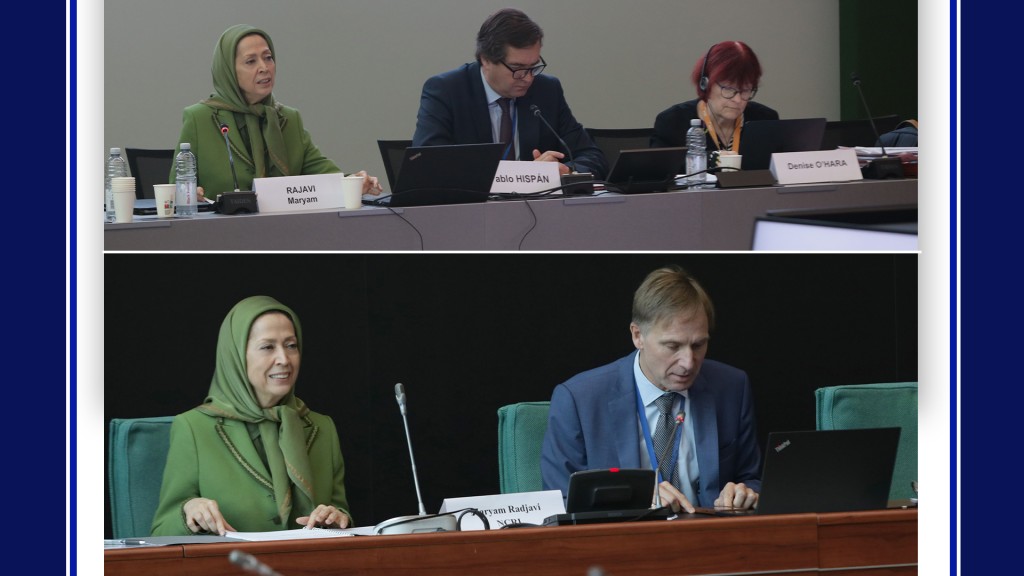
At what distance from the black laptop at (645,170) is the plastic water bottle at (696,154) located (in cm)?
10

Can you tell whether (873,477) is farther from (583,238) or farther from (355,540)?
(583,238)

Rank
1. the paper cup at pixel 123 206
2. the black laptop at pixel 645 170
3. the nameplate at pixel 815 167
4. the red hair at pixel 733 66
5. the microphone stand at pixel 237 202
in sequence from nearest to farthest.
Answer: the paper cup at pixel 123 206 < the microphone stand at pixel 237 202 < the black laptop at pixel 645 170 < the nameplate at pixel 815 167 < the red hair at pixel 733 66

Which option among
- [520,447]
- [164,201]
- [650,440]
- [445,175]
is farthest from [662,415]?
[164,201]

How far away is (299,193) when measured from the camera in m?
3.18

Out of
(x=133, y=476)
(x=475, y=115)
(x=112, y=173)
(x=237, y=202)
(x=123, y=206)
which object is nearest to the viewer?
(x=133, y=476)

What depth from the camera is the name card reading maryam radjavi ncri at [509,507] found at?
2.18 metres

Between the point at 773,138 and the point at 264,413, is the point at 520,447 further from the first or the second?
the point at 773,138

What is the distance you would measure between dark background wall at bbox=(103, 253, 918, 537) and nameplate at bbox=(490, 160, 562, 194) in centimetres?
39

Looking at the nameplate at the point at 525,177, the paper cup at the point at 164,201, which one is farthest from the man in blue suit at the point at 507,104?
the paper cup at the point at 164,201

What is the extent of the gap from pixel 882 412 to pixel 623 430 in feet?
2.18

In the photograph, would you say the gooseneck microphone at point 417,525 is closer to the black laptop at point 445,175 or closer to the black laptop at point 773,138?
the black laptop at point 445,175

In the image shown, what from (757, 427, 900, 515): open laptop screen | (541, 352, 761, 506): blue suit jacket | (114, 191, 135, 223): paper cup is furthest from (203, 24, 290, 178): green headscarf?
(757, 427, 900, 515): open laptop screen
